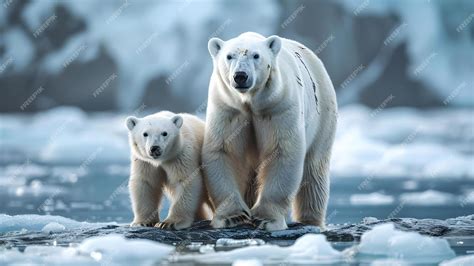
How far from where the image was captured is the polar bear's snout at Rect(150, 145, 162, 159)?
791cm

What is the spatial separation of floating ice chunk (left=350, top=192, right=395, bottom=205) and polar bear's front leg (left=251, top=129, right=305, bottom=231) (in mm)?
6162

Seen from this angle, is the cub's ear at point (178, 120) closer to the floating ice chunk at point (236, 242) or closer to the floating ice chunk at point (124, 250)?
the floating ice chunk at point (236, 242)

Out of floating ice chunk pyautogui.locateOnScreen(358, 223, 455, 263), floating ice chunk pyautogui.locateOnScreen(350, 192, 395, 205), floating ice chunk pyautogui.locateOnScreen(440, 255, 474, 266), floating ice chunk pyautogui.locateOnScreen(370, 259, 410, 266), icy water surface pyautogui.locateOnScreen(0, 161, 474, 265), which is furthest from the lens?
floating ice chunk pyautogui.locateOnScreen(350, 192, 395, 205)

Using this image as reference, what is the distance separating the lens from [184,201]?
807cm

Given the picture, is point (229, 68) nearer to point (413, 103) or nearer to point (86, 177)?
point (86, 177)

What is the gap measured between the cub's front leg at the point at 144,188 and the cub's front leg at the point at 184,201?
231mm

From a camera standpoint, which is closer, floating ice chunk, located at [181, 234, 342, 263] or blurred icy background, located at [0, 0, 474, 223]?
floating ice chunk, located at [181, 234, 342, 263]

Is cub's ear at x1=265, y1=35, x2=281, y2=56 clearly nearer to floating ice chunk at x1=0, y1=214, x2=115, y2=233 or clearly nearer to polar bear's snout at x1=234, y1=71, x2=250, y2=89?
polar bear's snout at x1=234, y1=71, x2=250, y2=89

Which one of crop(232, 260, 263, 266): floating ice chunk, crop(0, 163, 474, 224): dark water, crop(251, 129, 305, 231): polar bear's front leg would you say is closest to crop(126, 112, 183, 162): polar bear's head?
crop(251, 129, 305, 231): polar bear's front leg

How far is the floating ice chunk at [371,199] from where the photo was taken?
14.3 meters

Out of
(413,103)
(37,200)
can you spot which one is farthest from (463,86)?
(37,200)

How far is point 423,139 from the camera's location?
22.5 meters

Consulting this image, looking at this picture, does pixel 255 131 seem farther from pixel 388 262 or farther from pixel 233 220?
pixel 388 262

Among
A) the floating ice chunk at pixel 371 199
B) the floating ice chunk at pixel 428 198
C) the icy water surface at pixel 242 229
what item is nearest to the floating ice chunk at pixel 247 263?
the icy water surface at pixel 242 229
